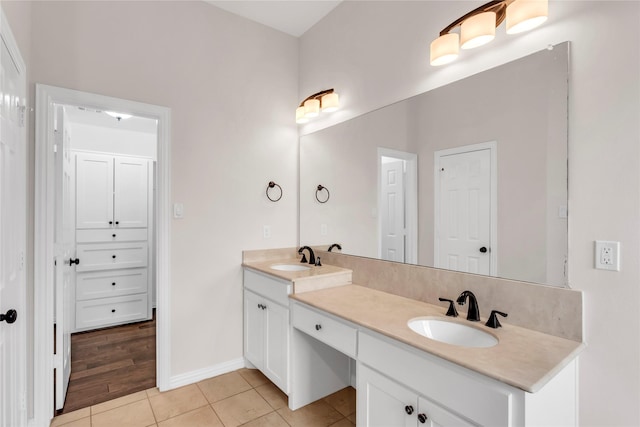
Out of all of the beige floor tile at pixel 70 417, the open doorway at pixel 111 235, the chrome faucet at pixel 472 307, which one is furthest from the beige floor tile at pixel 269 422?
the open doorway at pixel 111 235

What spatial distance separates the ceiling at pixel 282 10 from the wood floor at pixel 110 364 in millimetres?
3033

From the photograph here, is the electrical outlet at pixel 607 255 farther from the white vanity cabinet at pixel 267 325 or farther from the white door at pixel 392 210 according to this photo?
the white vanity cabinet at pixel 267 325

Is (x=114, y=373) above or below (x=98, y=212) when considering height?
below

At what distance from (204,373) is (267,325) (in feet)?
2.34

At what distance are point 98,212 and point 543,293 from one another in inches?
168

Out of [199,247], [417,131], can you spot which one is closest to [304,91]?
[417,131]

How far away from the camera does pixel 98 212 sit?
378cm

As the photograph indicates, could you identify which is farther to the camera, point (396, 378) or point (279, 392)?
point (279, 392)

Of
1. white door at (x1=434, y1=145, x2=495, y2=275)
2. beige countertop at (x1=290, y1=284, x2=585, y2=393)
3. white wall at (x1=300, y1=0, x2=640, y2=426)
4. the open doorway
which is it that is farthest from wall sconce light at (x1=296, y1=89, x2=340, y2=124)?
the open doorway

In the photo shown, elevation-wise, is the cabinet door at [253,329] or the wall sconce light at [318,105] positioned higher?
the wall sconce light at [318,105]

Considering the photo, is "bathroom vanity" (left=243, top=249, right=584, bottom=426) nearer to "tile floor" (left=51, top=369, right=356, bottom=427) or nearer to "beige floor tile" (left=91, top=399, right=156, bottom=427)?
"tile floor" (left=51, top=369, right=356, bottom=427)

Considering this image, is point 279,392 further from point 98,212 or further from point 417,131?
point 98,212

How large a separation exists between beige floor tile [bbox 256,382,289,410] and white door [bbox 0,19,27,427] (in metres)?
1.33

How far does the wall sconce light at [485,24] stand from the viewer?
137cm
